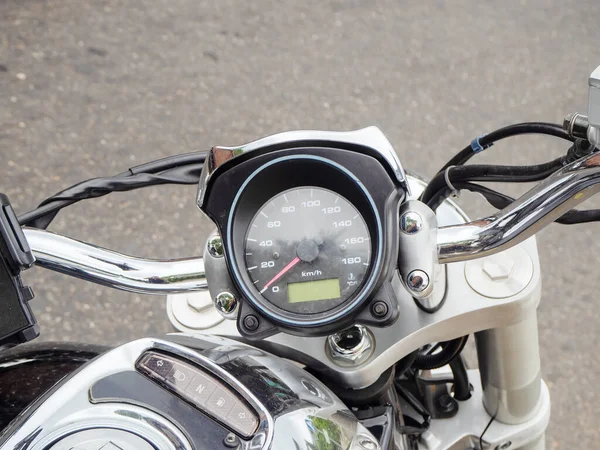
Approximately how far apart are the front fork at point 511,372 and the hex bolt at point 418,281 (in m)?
0.23

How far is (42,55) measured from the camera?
283 cm

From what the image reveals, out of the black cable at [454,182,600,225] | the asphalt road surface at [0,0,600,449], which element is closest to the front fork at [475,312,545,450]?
the black cable at [454,182,600,225]

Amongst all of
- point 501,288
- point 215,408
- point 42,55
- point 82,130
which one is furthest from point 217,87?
point 215,408

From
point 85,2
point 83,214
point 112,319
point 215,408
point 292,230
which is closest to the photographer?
point 215,408

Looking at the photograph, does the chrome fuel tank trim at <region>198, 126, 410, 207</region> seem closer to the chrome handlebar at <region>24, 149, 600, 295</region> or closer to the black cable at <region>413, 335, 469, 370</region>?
the chrome handlebar at <region>24, 149, 600, 295</region>

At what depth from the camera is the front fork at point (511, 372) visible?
2.98ft

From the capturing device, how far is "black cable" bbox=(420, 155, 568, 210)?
2.54ft

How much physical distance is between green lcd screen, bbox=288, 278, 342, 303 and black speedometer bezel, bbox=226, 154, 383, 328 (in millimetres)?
15

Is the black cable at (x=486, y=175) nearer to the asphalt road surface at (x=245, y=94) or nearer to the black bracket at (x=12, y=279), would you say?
the black bracket at (x=12, y=279)

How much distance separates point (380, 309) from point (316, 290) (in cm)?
7

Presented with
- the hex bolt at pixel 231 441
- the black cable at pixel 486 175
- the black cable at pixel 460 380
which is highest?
the black cable at pixel 486 175

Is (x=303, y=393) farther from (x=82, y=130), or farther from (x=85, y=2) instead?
(x=85, y=2)

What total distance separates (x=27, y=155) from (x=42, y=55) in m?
0.50

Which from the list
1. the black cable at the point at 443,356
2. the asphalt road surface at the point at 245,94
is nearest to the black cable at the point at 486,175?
the black cable at the point at 443,356
